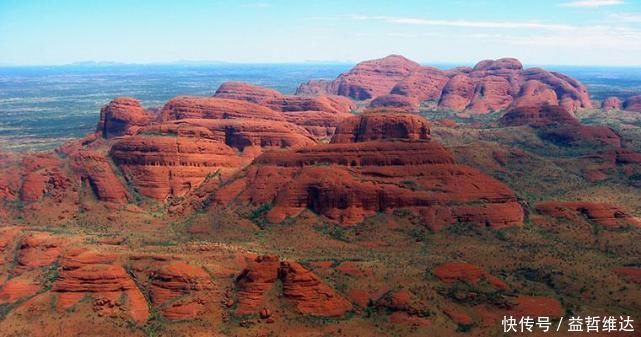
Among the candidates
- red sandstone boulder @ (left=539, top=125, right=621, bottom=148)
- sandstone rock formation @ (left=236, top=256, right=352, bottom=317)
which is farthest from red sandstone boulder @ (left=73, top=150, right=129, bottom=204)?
red sandstone boulder @ (left=539, top=125, right=621, bottom=148)

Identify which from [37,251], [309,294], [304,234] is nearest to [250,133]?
[304,234]

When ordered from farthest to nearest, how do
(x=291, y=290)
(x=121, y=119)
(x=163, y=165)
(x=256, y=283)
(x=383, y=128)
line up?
(x=121, y=119) < (x=383, y=128) < (x=163, y=165) < (x=256, y=283) < (x=291, y=290)

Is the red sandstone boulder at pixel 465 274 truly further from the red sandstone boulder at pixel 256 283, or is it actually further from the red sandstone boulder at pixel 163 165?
the red sandstone boulder at pixel 163 165

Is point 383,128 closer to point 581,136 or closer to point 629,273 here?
point 629,273

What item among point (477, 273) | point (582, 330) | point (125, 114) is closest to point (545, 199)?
point (477, 273)

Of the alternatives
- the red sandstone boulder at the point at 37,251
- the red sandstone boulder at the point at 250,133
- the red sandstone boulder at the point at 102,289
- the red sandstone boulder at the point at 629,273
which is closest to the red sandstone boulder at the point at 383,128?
the red sandstone boulder at the point at 250,133
